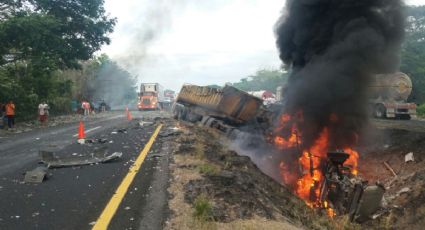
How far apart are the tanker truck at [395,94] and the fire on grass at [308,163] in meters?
12.8

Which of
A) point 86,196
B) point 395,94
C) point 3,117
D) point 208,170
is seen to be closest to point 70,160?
point 86,196

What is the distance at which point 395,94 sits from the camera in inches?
1017

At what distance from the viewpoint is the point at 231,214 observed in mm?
5324

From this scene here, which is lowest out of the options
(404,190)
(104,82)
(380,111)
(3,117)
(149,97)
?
(404,190)

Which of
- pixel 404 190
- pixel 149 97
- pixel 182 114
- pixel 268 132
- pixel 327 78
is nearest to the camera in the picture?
pixel 404 190

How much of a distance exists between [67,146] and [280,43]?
395 inches

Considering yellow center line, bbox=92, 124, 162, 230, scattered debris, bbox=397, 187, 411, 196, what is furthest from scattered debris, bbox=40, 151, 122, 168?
scattered debris, bbox=397, 187, 411, 196

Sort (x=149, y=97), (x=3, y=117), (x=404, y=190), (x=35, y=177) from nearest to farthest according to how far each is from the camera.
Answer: (x=35, y=177), (x=404, y=190), (x=3, y=117), (x=149, y=97)

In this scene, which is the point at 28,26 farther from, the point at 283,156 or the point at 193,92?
the point at 283,156

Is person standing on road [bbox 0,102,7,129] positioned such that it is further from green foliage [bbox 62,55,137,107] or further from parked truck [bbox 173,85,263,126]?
green foliage [bbox 62,55,137,107]

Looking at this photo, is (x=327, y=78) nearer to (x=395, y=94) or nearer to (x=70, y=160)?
(x=70, y=160)

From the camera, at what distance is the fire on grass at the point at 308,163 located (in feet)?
36.0

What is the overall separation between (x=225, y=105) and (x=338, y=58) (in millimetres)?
6279

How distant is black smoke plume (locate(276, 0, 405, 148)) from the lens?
13.9 meters
